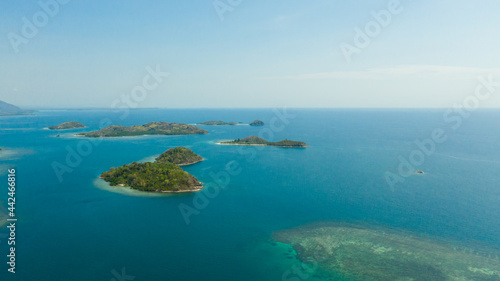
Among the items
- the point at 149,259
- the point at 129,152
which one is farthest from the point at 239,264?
the point at 129,152

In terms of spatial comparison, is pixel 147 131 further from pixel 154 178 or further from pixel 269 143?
pixel 154 178

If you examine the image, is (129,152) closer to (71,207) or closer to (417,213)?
(71,207)

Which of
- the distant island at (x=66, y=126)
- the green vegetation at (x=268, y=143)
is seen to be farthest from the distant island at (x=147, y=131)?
the green vegetation at (x=268, y=143)

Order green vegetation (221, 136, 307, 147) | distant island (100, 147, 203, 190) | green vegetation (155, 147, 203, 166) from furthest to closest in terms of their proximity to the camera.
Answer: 1. green vegetation (221, 136, 307, 147)
2. green vegetation (155, 147, 203, 166)
3. distant island (100, 147, 203, 190)

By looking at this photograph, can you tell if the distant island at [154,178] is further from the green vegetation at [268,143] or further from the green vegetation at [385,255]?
the green vegetation at [268,143]

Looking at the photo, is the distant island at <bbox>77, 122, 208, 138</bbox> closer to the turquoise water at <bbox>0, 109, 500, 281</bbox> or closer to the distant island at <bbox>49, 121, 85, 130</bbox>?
the distant island at <bbox>49, 121, 85, 130</bbox>

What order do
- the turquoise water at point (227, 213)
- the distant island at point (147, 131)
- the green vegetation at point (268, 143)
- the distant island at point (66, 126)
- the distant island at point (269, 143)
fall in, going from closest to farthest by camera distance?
the turquoise water at point (227, 213) < the distant island at point (269, 143) < the green vegetation at point (268, 143) < the distant island at point (147, 131) < the distant island at point (66, 126)

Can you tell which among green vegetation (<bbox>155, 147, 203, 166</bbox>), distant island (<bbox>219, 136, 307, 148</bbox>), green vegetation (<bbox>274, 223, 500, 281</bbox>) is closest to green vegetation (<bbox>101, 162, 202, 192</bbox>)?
green vegetation (<bbox>155, 147, 203, 166</bbox>)

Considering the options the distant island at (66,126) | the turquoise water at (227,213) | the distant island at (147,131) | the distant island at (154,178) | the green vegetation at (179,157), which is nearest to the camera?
the turquoise water at (227,213)
